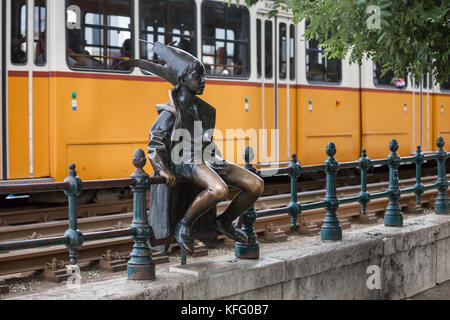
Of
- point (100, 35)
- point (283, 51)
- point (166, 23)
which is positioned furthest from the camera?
point (283, 51)

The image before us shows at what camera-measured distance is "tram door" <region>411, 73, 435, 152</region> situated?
50.6 ft

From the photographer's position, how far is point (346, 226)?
30.5 ft

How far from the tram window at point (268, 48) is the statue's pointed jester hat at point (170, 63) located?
6.88 meters

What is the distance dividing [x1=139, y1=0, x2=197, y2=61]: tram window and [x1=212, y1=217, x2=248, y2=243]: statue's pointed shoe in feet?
16.0

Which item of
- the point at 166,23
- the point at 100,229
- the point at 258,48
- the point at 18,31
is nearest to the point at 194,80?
the point at 100,229

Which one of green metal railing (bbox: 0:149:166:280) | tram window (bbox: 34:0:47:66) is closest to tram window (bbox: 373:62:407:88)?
tram window (bbox: 34:0:47:66)

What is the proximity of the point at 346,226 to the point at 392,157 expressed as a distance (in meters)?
2.20

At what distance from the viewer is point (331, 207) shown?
6441mm

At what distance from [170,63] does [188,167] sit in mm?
816

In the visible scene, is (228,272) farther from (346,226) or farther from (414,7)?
(346,226)

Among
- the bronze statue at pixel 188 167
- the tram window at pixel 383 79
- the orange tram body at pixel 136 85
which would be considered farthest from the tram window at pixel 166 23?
the tram window at pixel 383 79

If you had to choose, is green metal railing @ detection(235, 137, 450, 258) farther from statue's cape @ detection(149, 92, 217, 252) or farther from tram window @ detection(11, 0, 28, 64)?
tram window @ detection(11, 0, 28, 64)

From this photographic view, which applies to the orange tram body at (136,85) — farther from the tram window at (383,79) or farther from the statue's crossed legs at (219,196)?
the statue's crossed legs at (219,196)

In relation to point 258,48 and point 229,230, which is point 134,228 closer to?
point 229,230
